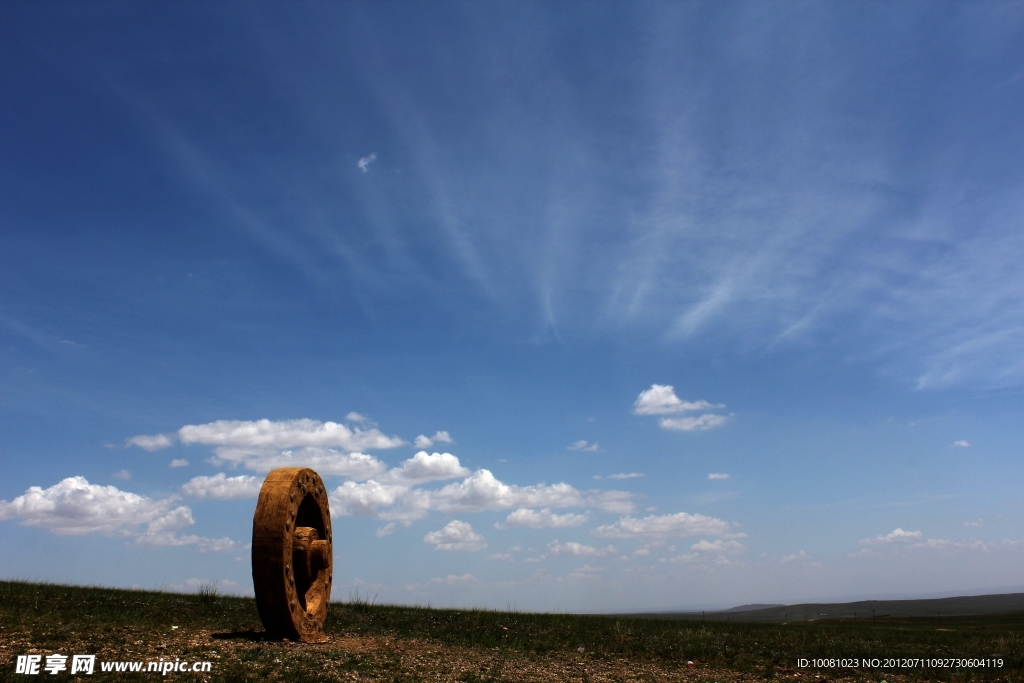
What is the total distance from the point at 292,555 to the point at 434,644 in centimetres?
446

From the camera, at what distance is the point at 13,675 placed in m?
10.1

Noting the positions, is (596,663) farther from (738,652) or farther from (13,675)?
(13,675)

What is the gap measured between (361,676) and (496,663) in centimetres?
392

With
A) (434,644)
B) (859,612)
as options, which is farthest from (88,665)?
(859,612)

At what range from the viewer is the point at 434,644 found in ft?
56.5

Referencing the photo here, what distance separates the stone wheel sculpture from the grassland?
0.69 m

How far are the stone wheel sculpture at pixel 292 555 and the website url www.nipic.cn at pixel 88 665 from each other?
10.2 ft

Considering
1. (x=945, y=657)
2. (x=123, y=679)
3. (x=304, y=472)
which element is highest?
(x=304, y=472)

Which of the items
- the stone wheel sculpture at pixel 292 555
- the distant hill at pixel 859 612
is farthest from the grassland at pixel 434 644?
the distant hill at pixel 859 612

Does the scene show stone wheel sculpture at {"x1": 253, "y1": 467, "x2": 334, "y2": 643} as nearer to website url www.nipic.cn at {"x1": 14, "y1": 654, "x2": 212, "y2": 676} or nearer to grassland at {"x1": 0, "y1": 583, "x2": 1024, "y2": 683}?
grassland at {"x1": 0, "y1": 583, "x2": 1024, "y2": 683}

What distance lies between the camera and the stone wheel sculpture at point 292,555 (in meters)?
15.0

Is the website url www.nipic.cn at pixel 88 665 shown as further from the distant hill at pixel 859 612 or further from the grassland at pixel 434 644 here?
the distant hill at pixel 859 612

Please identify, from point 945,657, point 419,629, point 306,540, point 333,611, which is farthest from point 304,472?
point 945,657

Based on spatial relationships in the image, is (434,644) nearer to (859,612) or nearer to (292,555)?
(292,555)
